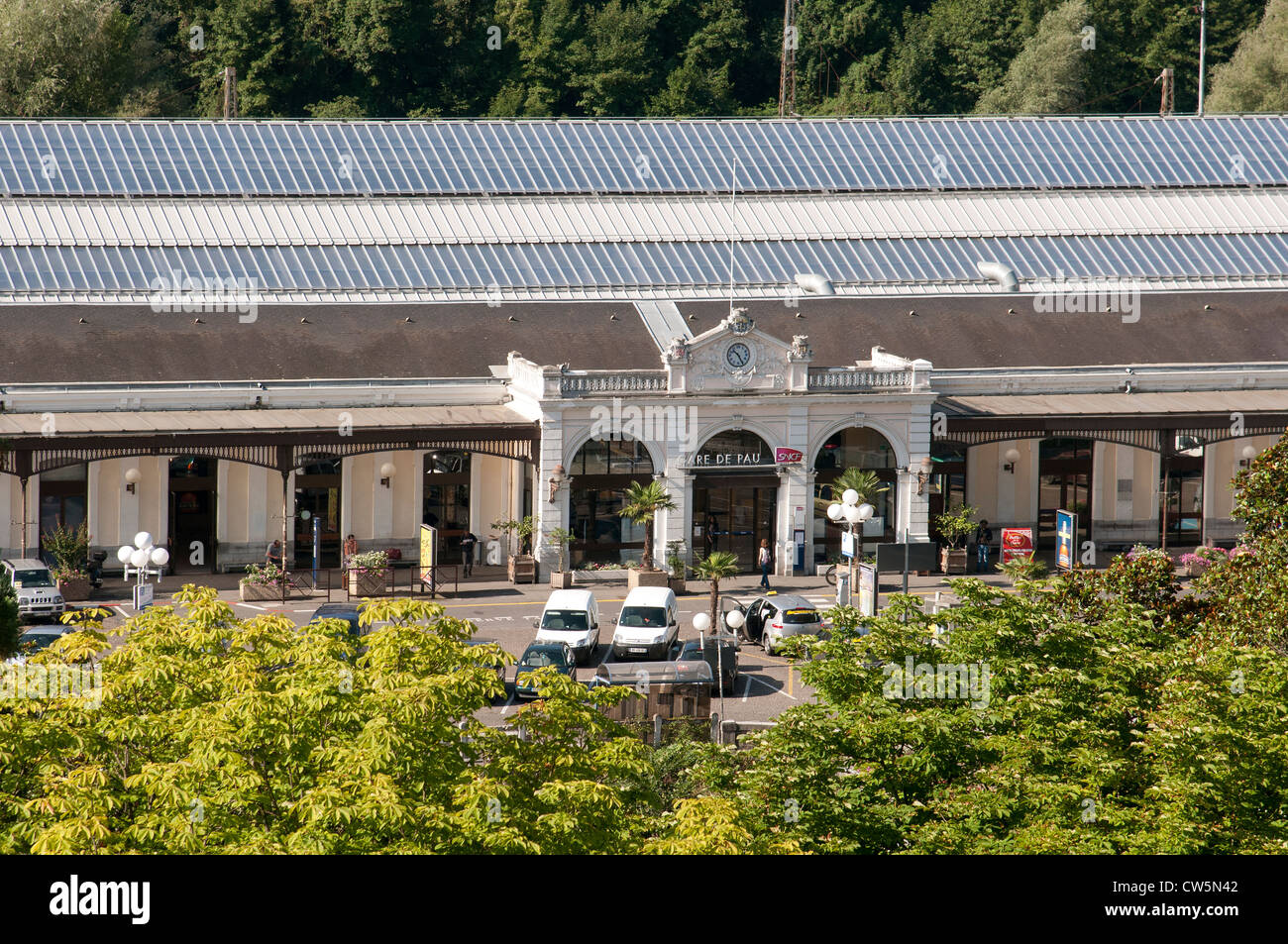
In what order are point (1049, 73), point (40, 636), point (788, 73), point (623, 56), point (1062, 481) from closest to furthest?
point (40, 636) < point (1062, 481) < point (788, 73) < point (1049, 73) < point (623, 56)

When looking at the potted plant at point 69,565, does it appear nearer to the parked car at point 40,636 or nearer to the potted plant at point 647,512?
the parked car at point 40,636

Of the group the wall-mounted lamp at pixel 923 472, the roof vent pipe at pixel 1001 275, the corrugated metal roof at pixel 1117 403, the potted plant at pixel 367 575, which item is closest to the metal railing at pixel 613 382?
the potted plant at pixel 367 575

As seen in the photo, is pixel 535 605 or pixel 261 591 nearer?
pixel 261 591

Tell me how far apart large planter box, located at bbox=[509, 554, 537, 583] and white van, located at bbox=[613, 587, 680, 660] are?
8.00 m

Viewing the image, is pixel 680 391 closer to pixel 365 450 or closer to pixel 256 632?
pixel 365 450

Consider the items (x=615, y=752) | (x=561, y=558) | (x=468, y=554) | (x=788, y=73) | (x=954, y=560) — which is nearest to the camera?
(x=615, y=752)

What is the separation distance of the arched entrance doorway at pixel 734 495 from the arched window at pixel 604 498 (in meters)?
1.96

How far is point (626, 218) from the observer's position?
77062mm

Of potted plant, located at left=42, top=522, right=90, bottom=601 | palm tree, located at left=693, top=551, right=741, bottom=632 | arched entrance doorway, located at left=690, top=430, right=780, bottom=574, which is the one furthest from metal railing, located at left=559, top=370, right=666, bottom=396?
potted plant, located at left=42, top=522, right=90, bottom=601

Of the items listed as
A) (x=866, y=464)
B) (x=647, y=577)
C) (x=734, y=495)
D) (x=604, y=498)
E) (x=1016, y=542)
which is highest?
(x=866, y=464)

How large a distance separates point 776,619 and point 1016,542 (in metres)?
13.0

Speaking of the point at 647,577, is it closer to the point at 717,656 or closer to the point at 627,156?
the point at 717,656

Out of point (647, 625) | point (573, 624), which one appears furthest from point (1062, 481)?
point (573, 624)

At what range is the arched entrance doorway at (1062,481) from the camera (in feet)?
233
